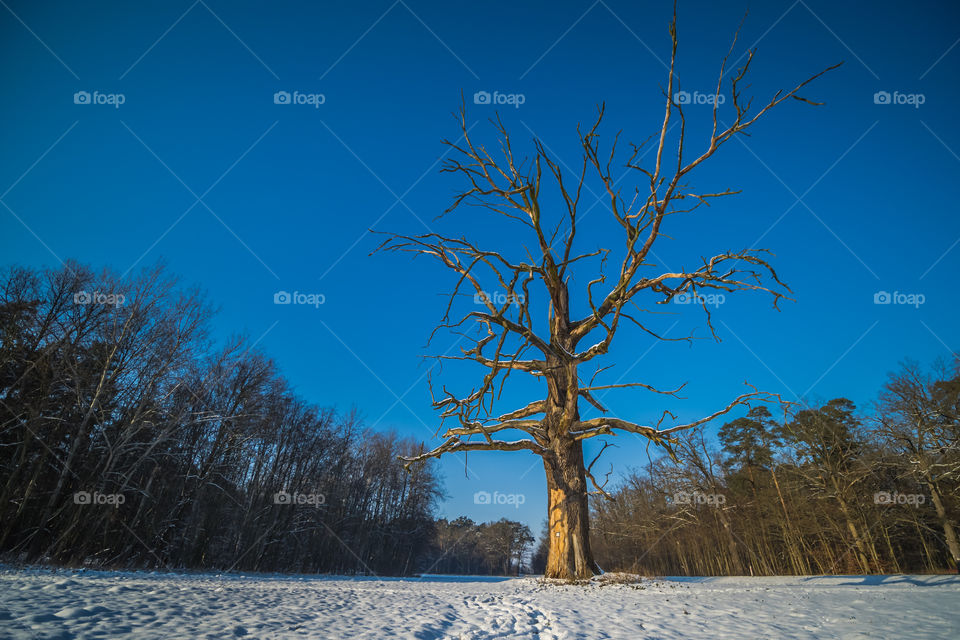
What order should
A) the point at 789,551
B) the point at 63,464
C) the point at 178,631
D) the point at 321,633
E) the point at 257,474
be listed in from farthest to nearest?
1. the point at 789,551
2. the point at 257,474
3. the point at 63,464
4. the point at 321,633
5. the point at 178,631

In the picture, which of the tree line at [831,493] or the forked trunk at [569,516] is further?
the tree line at [831,493]

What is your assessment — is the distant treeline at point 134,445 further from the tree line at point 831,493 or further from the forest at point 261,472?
the tree line at point 831,493

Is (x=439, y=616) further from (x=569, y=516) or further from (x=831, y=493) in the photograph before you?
(x=831, y=493)

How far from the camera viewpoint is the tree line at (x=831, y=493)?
51.2ft

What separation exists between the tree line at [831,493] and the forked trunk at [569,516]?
0.96 metres

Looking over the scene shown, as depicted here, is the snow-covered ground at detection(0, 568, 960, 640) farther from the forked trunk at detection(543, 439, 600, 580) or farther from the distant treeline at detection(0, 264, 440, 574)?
the distant treeline at detection(0, 264, 440, 574)

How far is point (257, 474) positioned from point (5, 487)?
14413 mm

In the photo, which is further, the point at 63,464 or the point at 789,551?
the point at 789,551

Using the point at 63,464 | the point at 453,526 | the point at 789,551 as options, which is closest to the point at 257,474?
the point at 63,464

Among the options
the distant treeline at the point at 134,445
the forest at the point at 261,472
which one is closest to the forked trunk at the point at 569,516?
the forest at the point at 261,472

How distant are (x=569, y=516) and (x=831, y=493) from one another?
21.2m

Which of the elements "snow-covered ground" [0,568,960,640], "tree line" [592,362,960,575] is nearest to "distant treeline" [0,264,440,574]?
"snow-covered ground" [0,568,960,640]

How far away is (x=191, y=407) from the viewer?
63.9 feet

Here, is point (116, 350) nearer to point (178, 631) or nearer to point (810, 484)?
point (178, 631)
